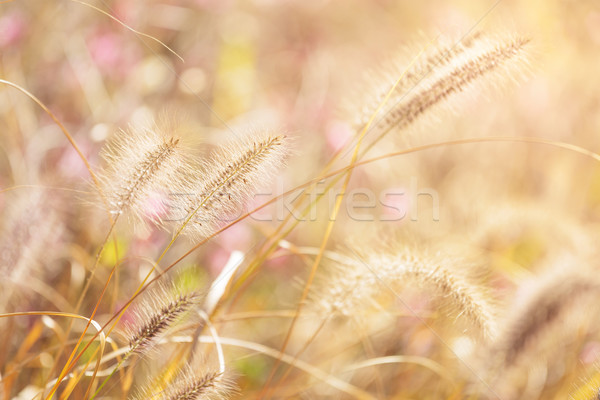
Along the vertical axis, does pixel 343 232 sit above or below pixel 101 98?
below

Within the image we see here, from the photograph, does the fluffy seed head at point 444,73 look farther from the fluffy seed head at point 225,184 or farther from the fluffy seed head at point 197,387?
the fluffy seed head at point 197,387

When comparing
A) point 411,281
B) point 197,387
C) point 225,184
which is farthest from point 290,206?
point 197,387

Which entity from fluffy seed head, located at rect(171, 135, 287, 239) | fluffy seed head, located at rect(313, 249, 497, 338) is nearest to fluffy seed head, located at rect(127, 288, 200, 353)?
fluffy seed head, located at rect(171, 135, 287, 239)

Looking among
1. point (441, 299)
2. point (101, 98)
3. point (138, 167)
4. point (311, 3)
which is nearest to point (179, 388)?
point (138, 167)

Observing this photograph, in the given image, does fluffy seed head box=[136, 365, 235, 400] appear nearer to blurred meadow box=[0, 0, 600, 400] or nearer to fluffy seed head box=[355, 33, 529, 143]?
blurred meadow box=[0, 0, 600, 400]

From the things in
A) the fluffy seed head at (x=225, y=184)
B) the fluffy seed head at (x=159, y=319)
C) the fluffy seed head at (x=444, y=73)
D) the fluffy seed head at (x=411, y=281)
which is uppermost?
the fluffy seed head at (x=444, y=73)

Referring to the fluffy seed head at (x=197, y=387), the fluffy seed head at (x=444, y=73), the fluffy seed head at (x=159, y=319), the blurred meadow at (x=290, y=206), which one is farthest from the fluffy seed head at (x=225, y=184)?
the fluffy seed head at (x=444, y=73)

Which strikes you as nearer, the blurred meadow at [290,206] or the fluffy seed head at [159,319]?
the fluffy seed head at [159,319]

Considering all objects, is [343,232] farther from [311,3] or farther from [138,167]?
[311,3]
